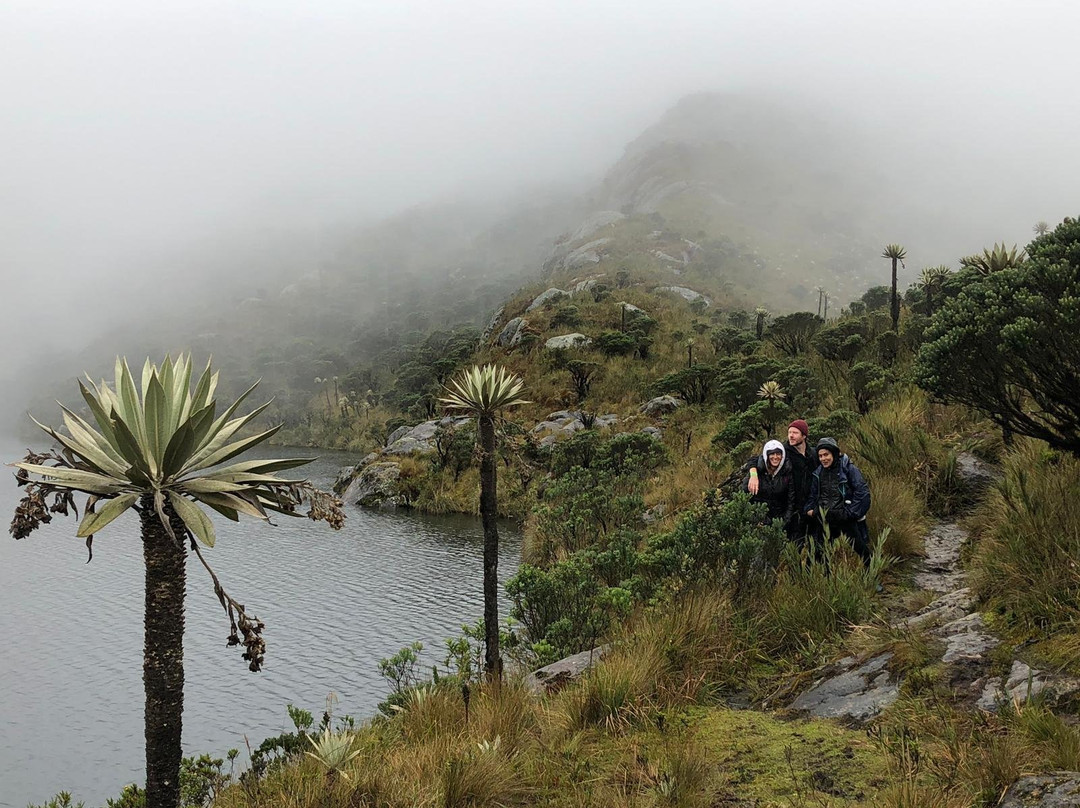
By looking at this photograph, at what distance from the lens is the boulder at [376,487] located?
100ft

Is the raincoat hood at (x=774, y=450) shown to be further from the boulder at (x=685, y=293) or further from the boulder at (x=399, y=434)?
the boulder at (x=685, y=293)

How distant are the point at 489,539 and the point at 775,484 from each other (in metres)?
3.18

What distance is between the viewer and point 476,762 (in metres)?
4.03

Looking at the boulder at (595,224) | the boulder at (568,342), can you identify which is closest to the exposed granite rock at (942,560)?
the boulder at (568,342)

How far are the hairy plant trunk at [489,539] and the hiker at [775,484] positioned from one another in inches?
111

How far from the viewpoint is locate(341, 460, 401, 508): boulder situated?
100 feet

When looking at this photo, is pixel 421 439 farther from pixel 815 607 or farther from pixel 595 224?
pixel 595 224

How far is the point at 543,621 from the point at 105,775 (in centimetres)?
639

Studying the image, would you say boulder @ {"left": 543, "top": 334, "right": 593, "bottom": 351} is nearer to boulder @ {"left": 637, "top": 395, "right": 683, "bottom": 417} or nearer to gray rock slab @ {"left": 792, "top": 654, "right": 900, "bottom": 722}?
boulder @ {"left": 637, "top": 395, "right": 683, "bottom": 417}

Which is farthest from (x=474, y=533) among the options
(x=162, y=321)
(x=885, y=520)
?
(x=162, y=321)

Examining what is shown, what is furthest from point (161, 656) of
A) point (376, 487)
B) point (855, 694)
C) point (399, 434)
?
point (399, 434)

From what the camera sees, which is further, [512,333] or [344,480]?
[512,333]

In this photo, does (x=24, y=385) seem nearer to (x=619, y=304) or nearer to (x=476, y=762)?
(x=619, y=304)

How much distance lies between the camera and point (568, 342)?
3544cm
